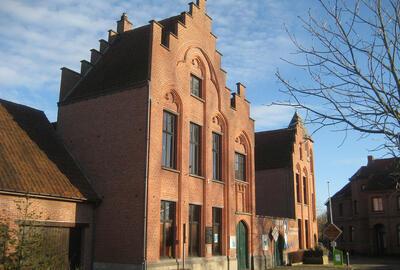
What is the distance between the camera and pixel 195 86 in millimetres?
25094

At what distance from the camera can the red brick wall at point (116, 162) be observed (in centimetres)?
1955

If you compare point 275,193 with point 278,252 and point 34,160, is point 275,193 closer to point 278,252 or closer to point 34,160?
point 278,252

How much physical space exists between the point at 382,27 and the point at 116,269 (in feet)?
50.2

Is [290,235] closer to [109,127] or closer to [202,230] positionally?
[202,230]

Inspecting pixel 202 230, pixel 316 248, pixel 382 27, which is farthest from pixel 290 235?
pixel 382 27

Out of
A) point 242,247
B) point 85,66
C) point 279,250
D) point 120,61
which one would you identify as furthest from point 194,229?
point 279,250

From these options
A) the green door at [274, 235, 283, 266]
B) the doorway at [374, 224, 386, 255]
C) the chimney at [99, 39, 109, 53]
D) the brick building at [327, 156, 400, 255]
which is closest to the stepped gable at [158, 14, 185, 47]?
the chimney at [99, 39, 109, 53]

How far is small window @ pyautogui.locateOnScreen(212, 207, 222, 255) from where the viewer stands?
2494 centimetres

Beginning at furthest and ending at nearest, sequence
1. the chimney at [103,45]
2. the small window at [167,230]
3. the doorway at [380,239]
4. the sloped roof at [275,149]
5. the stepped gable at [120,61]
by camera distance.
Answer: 1. the doorway at [380,239]
2. the sloped roof at [275,149]
3. the chimney at [103,45]
4. the stepped gable at [120,61]
5. the small window at [167,230]

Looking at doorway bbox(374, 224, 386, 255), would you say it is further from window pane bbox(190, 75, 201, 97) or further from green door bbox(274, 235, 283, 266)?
window pane bbox(190, 75, 201, 97)

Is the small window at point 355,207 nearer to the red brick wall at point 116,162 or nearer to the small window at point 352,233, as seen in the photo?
the small window at point 352,233

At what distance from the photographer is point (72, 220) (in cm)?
1897

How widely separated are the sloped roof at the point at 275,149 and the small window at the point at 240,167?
33.6 ft

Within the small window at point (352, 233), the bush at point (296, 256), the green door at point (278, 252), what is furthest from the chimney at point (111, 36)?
the small window at point (352, 233)
